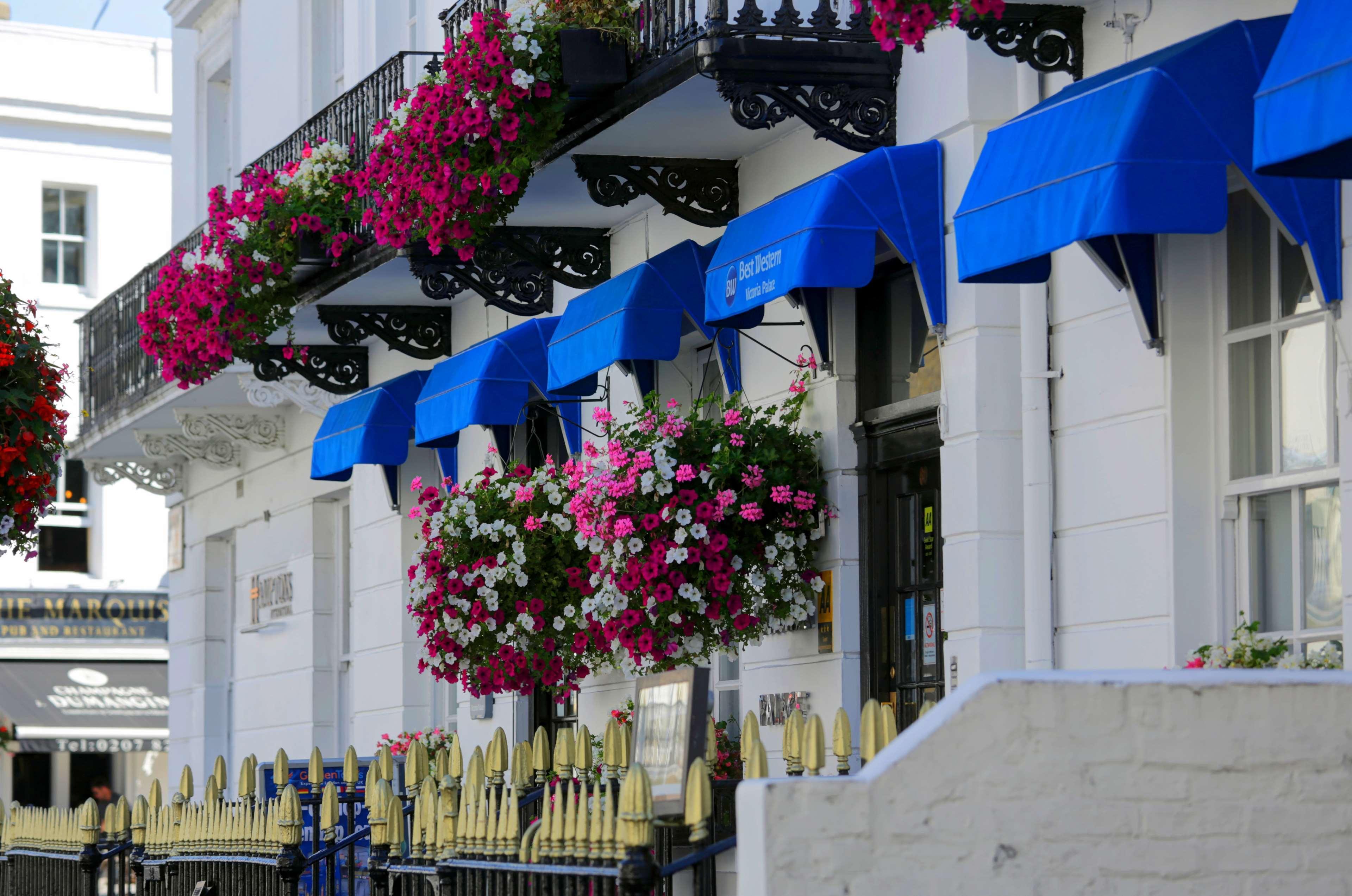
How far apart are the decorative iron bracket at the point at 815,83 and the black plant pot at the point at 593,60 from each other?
92 centimetres

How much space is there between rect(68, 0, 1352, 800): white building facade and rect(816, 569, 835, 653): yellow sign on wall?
0.02m

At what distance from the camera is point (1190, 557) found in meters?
7.16

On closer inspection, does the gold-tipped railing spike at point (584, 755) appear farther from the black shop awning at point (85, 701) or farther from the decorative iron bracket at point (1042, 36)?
the black shop awning at point (85, 701)

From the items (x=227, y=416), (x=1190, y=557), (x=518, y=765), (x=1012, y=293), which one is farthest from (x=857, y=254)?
(x=227, y=416)

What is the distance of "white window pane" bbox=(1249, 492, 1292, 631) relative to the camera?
22.8ft

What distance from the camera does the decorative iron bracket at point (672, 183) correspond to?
10.2 metres

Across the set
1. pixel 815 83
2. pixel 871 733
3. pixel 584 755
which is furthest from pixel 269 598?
pixel 871 733

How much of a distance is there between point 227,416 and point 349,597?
2183 mm

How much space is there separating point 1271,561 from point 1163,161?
5.15 feet

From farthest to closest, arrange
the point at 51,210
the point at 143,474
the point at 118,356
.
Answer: the point at 51,210 < the point at 143,474 < the point at 118,356

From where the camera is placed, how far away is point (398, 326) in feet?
46.1

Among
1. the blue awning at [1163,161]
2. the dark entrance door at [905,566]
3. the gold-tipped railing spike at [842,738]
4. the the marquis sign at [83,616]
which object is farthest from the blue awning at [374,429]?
the the marquis sign at [83,616]

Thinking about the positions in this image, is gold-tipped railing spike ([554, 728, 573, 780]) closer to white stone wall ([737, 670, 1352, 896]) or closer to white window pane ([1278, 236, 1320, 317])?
white stone wall ([737, 670, 1352, 896])

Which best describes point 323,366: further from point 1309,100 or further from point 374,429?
point 1309,100
